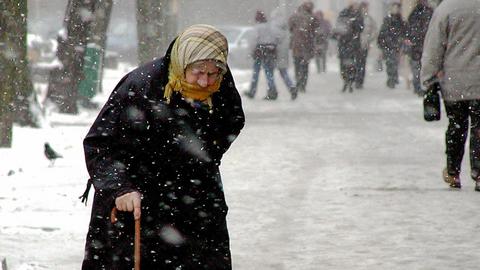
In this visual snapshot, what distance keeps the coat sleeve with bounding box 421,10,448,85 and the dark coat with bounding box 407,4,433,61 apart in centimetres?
1306

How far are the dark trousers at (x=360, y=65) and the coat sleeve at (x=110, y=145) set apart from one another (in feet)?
77.3

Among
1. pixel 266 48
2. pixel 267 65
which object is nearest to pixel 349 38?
pixel 266 48

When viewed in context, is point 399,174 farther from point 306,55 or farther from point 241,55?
point 241,55

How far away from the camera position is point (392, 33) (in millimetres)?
27516

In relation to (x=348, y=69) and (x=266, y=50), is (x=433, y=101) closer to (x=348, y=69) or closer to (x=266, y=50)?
(x=266, y=50)

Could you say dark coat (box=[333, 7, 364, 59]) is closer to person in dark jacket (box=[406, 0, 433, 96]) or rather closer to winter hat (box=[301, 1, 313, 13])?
winter hat (box=[301, 1, 313, 13])

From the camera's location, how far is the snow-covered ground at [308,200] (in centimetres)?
801

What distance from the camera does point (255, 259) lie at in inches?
311

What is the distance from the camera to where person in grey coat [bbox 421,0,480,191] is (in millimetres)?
10188

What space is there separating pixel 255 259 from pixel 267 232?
1028 mm

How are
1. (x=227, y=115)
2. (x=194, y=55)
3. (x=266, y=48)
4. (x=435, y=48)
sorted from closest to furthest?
1. (x=194, y=55)
2. (x=227, y=115)
3. (x=435, y=48)
4. (x=266, y=48)

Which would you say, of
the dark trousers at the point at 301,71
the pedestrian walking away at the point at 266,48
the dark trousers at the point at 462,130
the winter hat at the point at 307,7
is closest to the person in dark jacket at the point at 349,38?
the winter hat at the point at 307,7

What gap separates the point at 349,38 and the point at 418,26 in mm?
4406

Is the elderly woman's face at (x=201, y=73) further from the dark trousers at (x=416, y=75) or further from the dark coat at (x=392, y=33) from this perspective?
the dark coat at (x=392, y=33)
